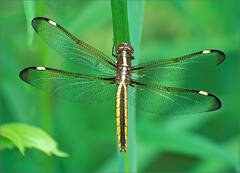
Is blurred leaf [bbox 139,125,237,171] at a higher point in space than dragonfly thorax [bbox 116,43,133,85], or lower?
lower

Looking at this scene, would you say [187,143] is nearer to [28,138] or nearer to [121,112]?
[121,112]

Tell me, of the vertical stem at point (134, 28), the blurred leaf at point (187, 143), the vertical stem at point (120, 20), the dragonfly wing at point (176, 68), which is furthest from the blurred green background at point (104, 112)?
the vertical stem at point (120, 20)

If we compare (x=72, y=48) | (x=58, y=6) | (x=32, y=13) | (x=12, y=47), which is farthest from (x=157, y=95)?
(x=12, y=47)

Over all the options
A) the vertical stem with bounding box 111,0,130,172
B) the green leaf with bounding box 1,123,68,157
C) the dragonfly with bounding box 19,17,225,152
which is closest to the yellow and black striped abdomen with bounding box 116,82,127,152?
the dragonfly with bounding box 19,17,225,152

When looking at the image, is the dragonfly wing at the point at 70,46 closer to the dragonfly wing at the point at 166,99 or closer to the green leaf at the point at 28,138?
the dragonfly wing at the point at 166,99

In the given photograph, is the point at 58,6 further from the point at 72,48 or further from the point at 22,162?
the point at 22,162

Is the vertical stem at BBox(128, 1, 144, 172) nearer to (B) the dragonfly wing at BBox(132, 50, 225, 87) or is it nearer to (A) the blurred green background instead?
(B) the dragonfly wing at BBox(132, 50, 225, 87)
